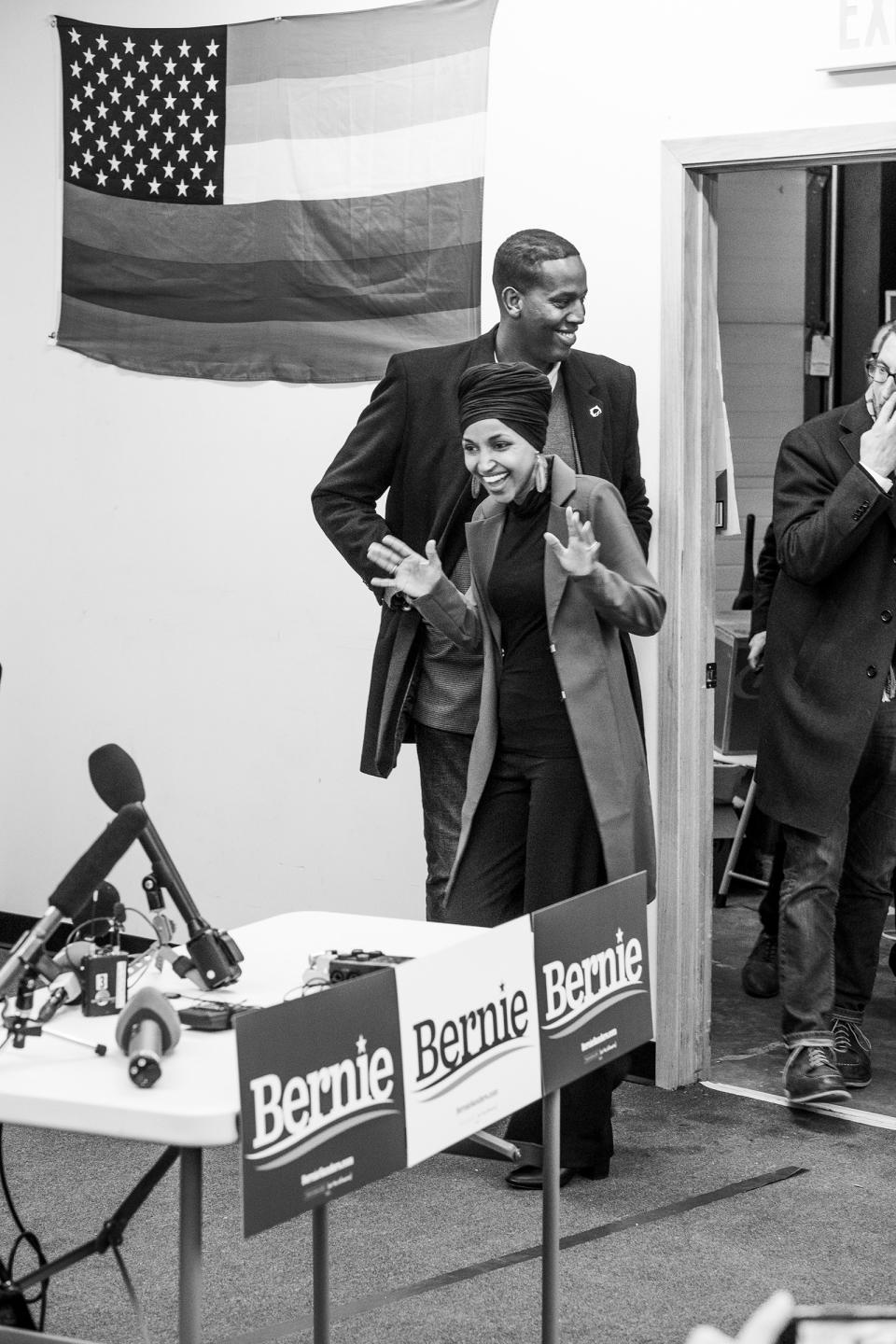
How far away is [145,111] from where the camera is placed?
496 centimetres

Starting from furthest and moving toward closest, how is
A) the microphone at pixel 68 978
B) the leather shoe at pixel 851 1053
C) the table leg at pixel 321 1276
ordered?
the leather shoe at pixel 851 1053 < the table leg at pixel 321 1276 < the microphone at pixel 68 978

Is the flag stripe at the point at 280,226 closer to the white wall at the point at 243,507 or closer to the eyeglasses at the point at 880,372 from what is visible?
the white wall at the point at 243,507

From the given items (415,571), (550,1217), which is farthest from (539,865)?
(550,1217)

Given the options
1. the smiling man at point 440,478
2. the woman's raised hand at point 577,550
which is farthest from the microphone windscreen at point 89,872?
the smiling man at point 440,478

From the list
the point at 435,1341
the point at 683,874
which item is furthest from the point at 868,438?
the point at 435,1341

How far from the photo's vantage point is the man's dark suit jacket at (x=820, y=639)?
3883 millimetres

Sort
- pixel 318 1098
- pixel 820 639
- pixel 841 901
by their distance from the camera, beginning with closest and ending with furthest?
pixel 318 1098 < pixel 820 639 < pixel 841 901

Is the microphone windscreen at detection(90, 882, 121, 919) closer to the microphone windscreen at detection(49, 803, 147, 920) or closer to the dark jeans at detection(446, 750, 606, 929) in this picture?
the microphone windscreen at detection(49, 803, 147, 920)

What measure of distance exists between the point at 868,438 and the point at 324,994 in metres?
2.27

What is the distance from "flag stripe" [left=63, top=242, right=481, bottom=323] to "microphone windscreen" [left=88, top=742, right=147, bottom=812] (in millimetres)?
2401

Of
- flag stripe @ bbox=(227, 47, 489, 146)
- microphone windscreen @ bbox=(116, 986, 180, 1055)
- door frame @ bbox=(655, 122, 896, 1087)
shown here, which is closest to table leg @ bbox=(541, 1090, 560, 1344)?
microphone windscreen @ bbox=(116, 986, 180, 1055)

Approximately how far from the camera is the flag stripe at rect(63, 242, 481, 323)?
4391 millimetres

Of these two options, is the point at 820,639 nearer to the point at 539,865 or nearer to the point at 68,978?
the point at 539,865

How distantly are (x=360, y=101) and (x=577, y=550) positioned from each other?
191 centimetres
